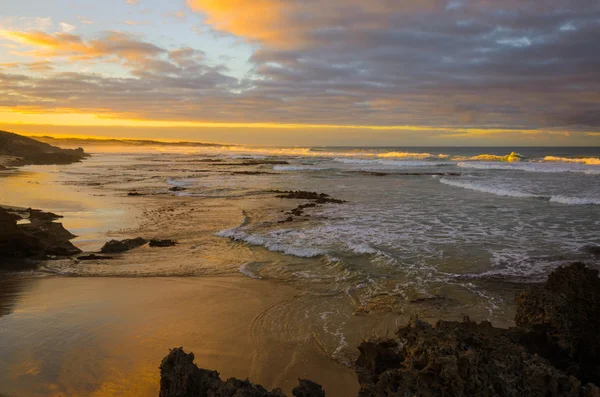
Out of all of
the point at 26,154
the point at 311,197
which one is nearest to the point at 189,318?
the point at 311,197

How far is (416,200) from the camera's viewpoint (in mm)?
19172

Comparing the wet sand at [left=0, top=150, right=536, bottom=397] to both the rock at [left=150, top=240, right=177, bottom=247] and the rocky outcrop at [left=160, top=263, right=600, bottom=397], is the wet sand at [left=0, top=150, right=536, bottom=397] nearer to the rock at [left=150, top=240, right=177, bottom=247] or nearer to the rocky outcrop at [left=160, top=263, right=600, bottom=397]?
the rock at [left=150, top=240, right=177, bottom=247]

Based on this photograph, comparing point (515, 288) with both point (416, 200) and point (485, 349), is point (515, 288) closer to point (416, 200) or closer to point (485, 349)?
point (485, 349)

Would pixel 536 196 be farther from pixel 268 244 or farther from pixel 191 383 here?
pixel 191 383

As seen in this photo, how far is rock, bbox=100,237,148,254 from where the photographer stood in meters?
10.0

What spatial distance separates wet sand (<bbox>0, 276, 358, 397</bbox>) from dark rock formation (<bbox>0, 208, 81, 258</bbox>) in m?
1.90

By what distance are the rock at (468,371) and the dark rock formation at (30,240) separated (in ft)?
28.4

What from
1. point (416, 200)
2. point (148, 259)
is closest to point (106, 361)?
point (148, 259)

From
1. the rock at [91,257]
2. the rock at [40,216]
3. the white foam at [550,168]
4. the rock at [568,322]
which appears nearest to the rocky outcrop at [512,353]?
the rock at [568,322]

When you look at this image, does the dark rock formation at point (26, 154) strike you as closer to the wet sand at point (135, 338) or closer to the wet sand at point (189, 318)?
the wet sand at point (189, 318)

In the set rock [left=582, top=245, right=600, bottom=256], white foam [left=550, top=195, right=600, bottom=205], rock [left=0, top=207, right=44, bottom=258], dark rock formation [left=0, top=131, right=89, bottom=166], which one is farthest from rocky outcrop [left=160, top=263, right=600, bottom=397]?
dark rock formation [left=0, top=131, right=89, bottom=166]

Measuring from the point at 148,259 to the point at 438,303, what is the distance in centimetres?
620

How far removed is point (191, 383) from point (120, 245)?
769cm

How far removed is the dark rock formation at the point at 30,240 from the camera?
354 inches
